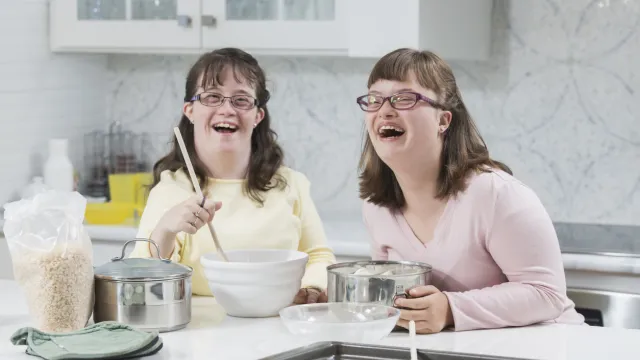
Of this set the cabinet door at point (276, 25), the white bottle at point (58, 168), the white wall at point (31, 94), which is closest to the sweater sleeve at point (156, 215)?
the cabinet door at point (276, 25)

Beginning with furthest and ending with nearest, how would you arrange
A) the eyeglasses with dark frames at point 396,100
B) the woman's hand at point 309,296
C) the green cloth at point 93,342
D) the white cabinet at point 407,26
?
the white cabinet at point 407,26
the woman's hand at point 309,296
the eyeglasses with dark frames at point 396,100
the green cloth at point 93,342

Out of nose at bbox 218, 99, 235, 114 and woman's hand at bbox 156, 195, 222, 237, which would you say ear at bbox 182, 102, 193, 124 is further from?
woman's hand at bbox 156, 195, 222, 237

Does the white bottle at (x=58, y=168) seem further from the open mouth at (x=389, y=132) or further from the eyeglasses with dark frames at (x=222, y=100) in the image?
the open mouth at (x=389, y=132)

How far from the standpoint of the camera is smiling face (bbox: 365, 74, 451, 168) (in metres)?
1.87

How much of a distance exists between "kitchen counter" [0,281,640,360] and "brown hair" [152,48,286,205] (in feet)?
1.84

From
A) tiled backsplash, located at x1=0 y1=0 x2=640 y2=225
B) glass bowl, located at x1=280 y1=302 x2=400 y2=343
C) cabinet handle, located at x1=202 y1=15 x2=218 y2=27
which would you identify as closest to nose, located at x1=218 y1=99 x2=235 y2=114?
glass bowl, located at x1=280 y1=302 x2=400 y2=343

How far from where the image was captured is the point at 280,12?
3.16 meters

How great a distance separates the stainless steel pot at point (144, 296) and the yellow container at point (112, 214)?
1.52 meters

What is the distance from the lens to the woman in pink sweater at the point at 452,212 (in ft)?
5.84

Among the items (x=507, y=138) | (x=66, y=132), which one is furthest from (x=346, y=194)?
(x=66, y=132)

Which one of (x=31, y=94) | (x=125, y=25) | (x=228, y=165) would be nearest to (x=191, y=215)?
(x=228, y=165)

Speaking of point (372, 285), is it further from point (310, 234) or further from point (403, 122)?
point (310, 234)

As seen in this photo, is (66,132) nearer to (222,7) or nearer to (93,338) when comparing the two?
(222,7)

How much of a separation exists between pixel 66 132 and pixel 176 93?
412mm
